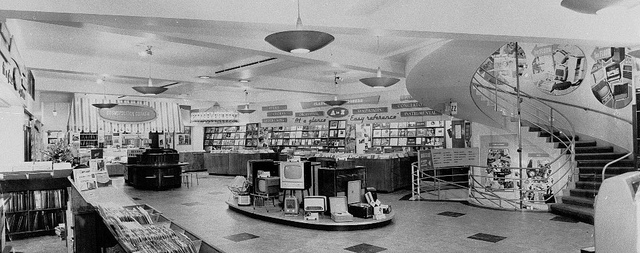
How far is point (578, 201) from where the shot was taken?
808 centimetres

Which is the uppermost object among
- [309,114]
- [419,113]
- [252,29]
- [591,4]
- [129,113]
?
[252,29]

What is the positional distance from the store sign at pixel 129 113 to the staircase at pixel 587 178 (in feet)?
48.0

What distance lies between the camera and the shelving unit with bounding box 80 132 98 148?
18434mm

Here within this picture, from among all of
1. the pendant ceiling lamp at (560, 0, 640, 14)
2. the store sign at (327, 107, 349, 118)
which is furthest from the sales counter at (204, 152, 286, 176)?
the pendant ceiling lamp at (560, 0, 640, 14)

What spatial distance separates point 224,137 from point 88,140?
591 centimetres

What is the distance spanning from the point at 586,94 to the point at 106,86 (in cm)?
1419

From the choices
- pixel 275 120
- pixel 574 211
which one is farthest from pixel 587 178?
pixel 275 120

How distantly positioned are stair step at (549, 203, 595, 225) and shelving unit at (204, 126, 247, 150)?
14.9 metres

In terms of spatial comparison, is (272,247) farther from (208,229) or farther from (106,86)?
(106,86)

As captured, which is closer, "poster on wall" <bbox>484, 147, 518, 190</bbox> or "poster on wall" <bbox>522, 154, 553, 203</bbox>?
"poster on wall" <bbox>522, 154, 553, 203</bbox>

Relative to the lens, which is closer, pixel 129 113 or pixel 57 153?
pixel 57 153

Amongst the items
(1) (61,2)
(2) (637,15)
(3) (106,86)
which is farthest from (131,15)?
(3) (106,86)

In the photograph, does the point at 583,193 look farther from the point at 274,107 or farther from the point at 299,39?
the point at 274,107

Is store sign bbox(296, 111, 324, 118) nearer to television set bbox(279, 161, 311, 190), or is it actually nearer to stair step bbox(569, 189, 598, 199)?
television set bbox(279, 161, 311, 190)
